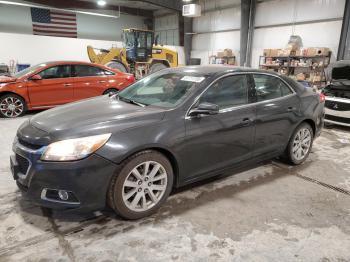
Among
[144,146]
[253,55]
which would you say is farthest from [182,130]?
[253,55]

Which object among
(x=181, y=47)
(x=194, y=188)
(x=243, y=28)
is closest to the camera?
(x=194, y=188)

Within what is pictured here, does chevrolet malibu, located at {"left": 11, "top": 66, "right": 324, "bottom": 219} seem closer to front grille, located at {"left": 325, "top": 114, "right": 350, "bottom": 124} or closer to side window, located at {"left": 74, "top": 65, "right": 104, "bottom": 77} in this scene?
front grille, located at {"left": 325, "top": 114, "right": 350, "bottom": 124}

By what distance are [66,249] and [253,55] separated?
45.7 ft

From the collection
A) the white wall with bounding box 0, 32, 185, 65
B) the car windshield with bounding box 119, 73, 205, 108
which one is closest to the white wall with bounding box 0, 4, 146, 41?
the white wall with bounding box 0, 32, 185, 65

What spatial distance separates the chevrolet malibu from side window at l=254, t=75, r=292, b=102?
12 mm

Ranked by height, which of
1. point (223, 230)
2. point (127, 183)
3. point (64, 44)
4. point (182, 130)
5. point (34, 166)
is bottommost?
point (223, 230)

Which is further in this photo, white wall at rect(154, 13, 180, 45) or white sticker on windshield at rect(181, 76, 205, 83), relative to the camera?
white wall at rect(154, 13, 180, 45)

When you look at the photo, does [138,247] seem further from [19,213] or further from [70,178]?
[19,213]

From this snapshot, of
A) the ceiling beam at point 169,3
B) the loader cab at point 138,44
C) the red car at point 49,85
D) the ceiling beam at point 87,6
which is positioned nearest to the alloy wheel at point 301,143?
the red car at point 49,85

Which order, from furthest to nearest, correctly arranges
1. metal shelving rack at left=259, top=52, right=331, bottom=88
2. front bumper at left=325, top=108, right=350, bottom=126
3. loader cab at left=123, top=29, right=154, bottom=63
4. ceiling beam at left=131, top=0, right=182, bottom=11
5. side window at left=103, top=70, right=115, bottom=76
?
ceiling beam at left=131, top=0, right=182, bottom=11, loader cab at left=123, top=29, right=154, bottom=63, metal shelving rack at left=259, top=52, right=331, bottom=88, side window at left=103, top=70, right=115, bottom=76, front bumper at left=325, top=108, right=350, bottom=126

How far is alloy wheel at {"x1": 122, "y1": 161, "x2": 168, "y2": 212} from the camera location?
7.50 feet

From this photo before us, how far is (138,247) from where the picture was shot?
A: 6.86ft

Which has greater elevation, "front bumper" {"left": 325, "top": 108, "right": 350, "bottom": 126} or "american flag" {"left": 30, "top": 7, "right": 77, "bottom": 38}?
"american flag" {"left": 30, "top": 7, "right": 77, "bottom": 38}

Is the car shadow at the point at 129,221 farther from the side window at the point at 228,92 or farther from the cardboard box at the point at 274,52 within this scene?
the cardboard box at the point at 274,52
